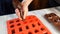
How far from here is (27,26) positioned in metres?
0.59

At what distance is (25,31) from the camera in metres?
0.55

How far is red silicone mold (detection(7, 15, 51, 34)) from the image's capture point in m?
0.55

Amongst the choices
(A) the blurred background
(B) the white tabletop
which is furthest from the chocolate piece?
(A) the blurred background

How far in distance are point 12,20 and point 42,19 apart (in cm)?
17

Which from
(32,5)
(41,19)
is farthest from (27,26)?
(32,5)

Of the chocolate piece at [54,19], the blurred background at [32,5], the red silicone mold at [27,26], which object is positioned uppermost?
the blurred background at [32,5]

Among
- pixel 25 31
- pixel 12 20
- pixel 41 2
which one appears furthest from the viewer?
pixel 41 2

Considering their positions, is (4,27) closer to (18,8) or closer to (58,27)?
(18,8)

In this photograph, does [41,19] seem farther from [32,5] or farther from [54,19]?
[32,5]

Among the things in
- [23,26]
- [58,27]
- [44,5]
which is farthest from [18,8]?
[44,5]

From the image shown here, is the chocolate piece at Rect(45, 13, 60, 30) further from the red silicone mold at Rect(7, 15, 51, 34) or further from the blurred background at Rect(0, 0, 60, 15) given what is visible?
the blurred background at Rect(0, 0, 60, 15)

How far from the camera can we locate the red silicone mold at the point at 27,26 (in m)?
0.55

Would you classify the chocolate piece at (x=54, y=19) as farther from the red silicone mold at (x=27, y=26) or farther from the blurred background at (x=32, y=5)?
the blurred background at (x=32, y=5)

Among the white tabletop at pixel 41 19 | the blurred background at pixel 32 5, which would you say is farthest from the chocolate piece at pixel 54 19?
the blurred background at pixel 32 5
